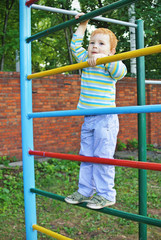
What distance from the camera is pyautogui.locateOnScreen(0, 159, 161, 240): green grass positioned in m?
2.92

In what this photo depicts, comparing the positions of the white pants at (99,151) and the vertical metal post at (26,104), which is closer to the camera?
the white pants at (99,151)

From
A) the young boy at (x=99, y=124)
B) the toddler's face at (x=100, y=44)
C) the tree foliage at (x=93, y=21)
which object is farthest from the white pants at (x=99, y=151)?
the tree foliage at (x=93, y=21)

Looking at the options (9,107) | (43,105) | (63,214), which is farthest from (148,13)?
(63,214)

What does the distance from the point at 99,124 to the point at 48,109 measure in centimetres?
418

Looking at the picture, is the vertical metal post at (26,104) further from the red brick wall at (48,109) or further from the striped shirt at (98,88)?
the red brick wall at (48,109)

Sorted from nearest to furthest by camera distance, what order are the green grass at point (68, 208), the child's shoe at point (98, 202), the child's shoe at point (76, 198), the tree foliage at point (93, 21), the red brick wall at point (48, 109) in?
the child's shoe at point (98, 202), the child's shoe at point (76, 198), the green grass at point (68, 208), the red brick wall at point (48, 109), the tree foliage at point (93, 21)

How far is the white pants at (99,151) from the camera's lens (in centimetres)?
177

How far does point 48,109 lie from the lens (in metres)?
5.92

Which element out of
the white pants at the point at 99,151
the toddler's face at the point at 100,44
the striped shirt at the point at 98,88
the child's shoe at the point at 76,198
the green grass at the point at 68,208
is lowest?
the green grass at the point at 68,208

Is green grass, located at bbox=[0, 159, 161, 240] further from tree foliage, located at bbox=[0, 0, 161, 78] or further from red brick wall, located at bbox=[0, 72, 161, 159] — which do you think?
tree foliage, located at bbox=[0, 0, 161, 78]

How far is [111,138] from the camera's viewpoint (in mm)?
1826

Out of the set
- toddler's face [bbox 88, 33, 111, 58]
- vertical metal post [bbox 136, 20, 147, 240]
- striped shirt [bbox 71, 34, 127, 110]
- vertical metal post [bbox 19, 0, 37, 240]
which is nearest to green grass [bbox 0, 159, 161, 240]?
vertical metal post [bbox 136, 20, 147, 240]

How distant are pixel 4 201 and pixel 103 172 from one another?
7.48ft

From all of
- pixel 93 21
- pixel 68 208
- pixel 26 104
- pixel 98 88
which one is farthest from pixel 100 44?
pixel 93 21
